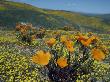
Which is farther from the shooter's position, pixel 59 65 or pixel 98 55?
pixel 59 65

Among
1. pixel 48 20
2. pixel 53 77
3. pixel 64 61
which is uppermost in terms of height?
pixel 64 61

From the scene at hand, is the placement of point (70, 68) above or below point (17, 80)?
above

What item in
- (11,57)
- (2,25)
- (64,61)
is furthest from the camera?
(2,25)

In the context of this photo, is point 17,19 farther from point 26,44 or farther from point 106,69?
point 106,69

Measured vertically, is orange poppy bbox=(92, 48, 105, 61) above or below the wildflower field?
above

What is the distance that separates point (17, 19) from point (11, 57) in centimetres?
4328

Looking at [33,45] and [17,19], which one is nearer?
[33,45]

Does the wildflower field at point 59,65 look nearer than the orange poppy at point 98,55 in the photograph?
No

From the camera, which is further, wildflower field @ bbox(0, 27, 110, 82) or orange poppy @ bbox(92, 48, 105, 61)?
wildflower field @ bbox(0, 27, 110, 82)

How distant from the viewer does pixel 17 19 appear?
208ft

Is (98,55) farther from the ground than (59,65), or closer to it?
farther from the ground

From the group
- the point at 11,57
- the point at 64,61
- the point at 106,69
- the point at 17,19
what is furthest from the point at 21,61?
the point at 17,19

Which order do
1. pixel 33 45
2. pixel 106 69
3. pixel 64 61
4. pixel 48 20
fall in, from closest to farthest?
pixel 64 61, pixel 106 69, pixel 33 45, pixel 48 20

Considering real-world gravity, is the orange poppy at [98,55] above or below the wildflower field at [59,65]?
above
